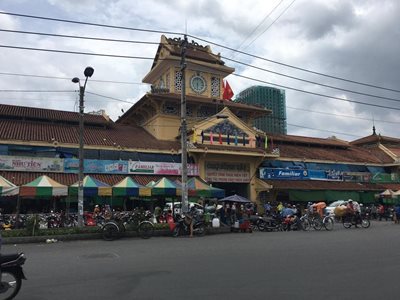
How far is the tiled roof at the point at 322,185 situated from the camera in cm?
3306

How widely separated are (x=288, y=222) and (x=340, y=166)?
16.9 m

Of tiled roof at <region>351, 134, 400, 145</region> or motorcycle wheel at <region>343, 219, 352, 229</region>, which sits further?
tiled roof at <region>351, 134, 400, 145</region>

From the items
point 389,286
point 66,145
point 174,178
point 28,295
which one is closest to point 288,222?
point 174,178

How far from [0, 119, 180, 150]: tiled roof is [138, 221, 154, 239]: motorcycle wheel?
9.76 meters

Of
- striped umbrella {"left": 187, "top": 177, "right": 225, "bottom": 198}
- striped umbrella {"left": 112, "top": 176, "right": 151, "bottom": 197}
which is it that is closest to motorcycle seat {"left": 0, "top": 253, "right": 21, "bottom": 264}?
striped umbrella {"left": 112, "top": 176, "right": 151, "bottom": 197}

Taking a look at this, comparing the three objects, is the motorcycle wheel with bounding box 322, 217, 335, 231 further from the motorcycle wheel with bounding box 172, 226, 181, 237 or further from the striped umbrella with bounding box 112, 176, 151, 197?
the striped umbrella with bounding box 112, 176, 151, 197

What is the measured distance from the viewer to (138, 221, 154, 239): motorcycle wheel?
759 inches

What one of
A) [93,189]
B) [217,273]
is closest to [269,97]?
[93,189]

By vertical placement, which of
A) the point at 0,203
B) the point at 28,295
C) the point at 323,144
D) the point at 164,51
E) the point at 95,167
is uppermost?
the point at 164,51

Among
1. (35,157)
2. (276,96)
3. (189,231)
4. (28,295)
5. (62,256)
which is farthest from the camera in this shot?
(276,96)

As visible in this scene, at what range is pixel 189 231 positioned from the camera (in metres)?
20.1

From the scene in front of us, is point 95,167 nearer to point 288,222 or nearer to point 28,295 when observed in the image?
point 288,222

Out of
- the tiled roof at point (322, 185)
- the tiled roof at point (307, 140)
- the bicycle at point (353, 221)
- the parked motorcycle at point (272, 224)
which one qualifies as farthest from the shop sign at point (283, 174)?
the parked motorcycle at point (272, 224)

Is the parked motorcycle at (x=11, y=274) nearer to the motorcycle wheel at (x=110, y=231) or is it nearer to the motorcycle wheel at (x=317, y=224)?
the motorcycle wheel at (x=110, y=231)
